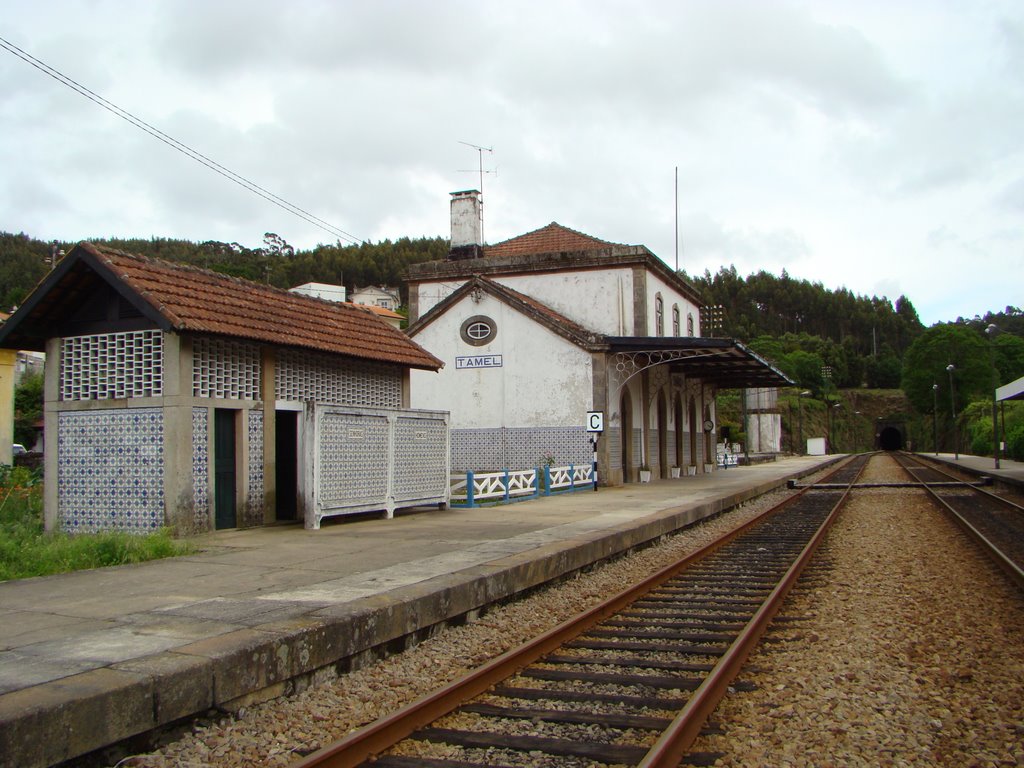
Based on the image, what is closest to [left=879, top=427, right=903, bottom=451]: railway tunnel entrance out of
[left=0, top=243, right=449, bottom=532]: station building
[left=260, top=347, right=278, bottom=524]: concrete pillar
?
[left=0, top=243, right=449, bottom=532]: station building

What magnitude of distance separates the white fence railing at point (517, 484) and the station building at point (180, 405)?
389cm

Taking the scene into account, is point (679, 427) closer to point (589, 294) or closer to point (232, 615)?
point (589, 294)

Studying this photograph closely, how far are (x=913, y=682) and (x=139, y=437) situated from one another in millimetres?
9674

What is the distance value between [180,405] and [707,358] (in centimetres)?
1931

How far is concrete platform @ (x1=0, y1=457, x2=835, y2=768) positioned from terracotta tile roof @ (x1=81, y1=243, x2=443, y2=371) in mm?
2880

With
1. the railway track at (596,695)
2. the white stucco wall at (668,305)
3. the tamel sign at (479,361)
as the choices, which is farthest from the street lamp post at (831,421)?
the railway track at (596,695)

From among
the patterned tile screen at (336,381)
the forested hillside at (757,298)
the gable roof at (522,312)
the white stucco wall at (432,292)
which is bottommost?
the patterned tile screen at (336,381)

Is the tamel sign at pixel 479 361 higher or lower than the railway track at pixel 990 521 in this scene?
higher

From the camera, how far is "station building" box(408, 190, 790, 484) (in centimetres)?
2458

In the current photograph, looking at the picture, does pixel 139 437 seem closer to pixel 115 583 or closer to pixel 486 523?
pixel 115 583

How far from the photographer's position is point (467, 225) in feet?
94.9

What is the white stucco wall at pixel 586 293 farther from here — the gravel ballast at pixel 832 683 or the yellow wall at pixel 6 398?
the gravel ballast at pixel 832 683

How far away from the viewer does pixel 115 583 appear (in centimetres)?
804

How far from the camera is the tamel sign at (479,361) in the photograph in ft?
83.3
